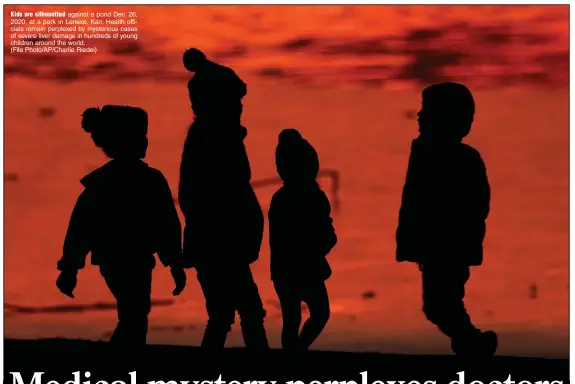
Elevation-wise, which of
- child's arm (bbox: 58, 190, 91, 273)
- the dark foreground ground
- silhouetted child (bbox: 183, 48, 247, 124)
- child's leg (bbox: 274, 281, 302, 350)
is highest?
silhouetted child (bbox: 183, 48, 247, 124)

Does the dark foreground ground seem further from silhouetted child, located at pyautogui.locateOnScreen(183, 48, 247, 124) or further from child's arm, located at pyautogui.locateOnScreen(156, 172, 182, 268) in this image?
silhouetted child, located at pyautogui.locateOnScreen(183, 48, 247, 124)

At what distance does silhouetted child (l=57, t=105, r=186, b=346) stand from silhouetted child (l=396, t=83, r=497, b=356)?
1330 mm

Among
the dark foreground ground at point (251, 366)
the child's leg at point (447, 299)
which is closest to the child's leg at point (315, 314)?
the dark foreground ground at point (251, 366)

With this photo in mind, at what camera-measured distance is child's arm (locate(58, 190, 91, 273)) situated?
206 inches

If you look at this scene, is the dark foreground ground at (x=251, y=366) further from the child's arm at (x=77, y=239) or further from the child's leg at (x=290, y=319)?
the child's arm at (x=77, y=239)

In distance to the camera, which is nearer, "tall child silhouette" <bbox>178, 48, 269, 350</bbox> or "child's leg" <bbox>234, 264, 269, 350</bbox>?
"tall child silhouette" <bbox>178, 48, 269, 350</bbox>

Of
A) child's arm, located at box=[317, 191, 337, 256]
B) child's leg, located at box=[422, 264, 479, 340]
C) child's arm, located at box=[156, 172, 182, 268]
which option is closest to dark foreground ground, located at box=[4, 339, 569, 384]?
child's leg, located at box=[422, 264, 479, 340]

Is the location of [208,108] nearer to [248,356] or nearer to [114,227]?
Answer: [114,227]

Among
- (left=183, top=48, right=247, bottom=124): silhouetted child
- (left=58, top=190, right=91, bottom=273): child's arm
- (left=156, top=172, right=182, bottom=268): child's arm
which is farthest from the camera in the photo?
(left=183, top=48, right=247, bottom=124): silhouetted child

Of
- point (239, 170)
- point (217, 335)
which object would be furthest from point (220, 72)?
point (217, 335)

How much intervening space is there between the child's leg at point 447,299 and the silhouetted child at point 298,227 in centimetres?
62

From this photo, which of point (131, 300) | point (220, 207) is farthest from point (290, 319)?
point (131, 300)

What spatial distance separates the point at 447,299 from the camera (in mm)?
5457

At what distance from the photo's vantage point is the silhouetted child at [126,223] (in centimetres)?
530
